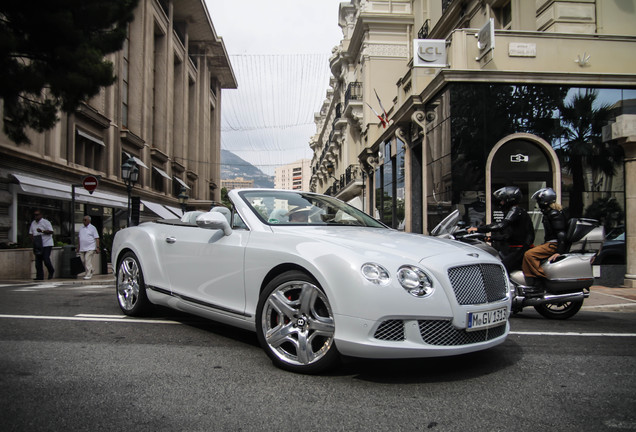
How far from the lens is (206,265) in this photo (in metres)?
4.36

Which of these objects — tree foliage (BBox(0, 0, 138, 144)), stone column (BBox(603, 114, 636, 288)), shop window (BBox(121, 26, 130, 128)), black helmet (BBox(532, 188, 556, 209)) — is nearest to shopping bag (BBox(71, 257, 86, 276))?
tree foliage (BBox(0, 0, 138, 144))

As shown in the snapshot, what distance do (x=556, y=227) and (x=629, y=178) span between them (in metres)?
8.01

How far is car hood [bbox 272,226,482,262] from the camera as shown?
333 cm

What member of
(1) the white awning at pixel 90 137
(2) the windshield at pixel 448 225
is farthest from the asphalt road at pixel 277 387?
(1) the white awning at pixel 90 137

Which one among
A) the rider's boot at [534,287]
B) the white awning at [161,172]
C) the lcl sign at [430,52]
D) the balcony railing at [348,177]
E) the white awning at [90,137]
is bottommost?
the rider's boot at [534,287]

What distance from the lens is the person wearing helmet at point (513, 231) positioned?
6141mm

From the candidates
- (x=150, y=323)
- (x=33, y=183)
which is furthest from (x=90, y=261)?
(x=150, y=323)

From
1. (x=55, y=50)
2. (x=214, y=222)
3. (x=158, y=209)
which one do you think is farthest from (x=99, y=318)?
(x=158, y=209)

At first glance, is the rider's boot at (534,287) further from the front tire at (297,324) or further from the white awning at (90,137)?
the white awning at (90,137)

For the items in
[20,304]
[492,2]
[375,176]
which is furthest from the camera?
[375,176]

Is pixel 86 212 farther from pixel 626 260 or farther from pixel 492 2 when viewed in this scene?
pixel 626 260

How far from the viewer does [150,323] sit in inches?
203

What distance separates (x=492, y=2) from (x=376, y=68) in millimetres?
13078

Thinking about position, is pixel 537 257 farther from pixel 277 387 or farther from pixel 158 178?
pixel 158 178
